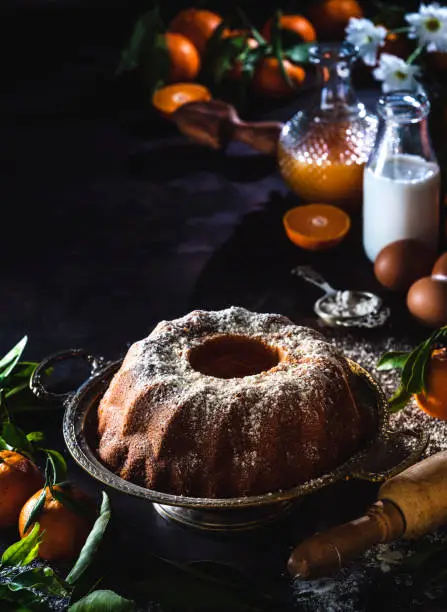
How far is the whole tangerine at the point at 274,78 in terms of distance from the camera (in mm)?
2445

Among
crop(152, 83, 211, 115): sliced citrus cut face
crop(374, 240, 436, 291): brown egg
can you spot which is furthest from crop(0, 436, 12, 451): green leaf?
crop(152, 83, 211, 115): sliced citrus cut face

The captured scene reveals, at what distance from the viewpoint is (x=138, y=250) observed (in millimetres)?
1834

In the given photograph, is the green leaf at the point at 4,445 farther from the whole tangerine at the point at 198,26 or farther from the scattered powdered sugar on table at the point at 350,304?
the whole tangerine at the point at 198,26

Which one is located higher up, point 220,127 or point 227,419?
point 227,419

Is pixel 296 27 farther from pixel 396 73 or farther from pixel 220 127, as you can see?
pixel 396 73

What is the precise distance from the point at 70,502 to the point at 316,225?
0.90m

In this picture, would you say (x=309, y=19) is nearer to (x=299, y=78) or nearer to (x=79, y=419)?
(x=299, y=78)

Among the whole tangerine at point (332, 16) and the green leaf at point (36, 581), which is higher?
the green leaf at point (36, 581)

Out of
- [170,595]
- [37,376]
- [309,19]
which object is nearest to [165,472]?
[170,595]

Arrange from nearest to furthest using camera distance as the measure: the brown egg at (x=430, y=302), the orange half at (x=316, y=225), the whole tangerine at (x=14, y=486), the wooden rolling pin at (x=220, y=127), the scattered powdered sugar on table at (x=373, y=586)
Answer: the scattered powdered sugar on table at (x=373, y=586) → the whole tangerine at (x=14, y=486) → the brown egg at (x=430, y=302) → the orange half at (x=316, y=225) → the wooden rolling pin at (x=220, y=127)

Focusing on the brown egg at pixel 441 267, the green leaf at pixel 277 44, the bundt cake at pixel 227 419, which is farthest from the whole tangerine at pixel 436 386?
the green leaf at pixel 277 44

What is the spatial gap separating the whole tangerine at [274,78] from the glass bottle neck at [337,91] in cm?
60

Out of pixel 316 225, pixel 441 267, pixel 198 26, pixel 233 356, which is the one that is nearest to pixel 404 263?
pixel 441 267

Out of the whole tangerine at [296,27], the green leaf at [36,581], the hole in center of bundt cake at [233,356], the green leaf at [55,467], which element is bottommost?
the whole tangerine at [296,27]
